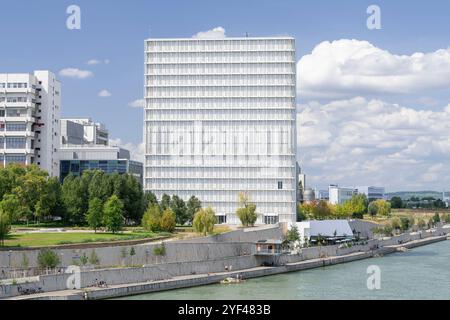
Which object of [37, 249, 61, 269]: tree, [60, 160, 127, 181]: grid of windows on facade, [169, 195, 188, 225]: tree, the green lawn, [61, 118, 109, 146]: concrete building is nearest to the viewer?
[37, 249, 61, 269]: tree

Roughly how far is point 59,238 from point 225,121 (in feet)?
160

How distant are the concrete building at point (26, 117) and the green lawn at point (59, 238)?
40.3 meters

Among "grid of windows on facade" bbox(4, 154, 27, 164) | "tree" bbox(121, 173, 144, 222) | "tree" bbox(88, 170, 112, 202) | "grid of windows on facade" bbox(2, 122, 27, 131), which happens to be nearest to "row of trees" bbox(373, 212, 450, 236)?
"tree" bbox(121, 173, 144, 222)

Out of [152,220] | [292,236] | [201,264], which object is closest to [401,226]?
[292,236]

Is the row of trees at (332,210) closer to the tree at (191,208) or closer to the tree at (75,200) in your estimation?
the tree at (191,208)

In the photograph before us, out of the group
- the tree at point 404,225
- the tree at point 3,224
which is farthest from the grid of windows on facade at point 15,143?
the tree at point 404,225

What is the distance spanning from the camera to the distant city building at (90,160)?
111 meters

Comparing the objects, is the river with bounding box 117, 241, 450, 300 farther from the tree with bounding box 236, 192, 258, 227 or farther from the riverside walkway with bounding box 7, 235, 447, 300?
the tree with bounding box 236, 192, 258, 227

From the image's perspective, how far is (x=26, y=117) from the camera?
96.3 meters

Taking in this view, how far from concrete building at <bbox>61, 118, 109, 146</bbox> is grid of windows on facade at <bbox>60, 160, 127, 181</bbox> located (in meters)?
7.69

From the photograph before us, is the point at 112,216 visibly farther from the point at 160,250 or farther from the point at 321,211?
the point at 321,211

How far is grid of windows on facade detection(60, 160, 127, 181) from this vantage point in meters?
111

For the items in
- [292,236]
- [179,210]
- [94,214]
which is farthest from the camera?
[179,210]
